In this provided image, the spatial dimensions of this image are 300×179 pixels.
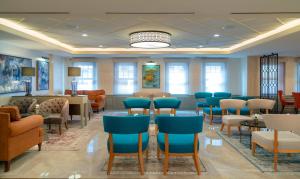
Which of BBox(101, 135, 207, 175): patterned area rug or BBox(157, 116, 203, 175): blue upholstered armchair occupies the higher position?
BBox(157, 116, 203, 175): blue upholstered armchair

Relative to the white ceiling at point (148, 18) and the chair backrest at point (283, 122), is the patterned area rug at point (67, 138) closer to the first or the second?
the white ceiling at point (148, 18)

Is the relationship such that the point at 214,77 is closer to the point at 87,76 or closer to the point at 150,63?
the point at 150,63

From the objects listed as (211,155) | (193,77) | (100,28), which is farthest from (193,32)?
(193,77)

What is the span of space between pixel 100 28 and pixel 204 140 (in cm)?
379

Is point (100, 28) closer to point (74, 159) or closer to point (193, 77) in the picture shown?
point (74, 159)

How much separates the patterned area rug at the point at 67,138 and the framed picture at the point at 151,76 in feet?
15.9

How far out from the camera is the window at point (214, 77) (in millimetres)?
11766

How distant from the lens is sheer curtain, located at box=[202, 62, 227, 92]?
1177 centimetres

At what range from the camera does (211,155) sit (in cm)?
470

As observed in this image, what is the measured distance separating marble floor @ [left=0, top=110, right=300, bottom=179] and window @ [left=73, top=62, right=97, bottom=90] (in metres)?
6.61

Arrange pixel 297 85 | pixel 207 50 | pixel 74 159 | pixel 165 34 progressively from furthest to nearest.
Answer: pixel 297 85 < pixel 207 50 < pixel 165 34 < pixel 74 159

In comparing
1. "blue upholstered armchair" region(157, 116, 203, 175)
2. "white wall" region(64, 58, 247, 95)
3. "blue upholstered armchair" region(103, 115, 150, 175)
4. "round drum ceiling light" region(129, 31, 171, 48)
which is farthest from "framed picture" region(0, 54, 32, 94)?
"blue upholstered armchair" region(157, 116, 203, 175)

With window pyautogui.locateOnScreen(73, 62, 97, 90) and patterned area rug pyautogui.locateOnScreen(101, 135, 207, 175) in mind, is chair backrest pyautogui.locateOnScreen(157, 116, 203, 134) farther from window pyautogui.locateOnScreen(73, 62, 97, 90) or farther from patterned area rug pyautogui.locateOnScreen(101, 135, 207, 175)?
window pyautogui.locateOnScreen(73, 62, 97, 90)

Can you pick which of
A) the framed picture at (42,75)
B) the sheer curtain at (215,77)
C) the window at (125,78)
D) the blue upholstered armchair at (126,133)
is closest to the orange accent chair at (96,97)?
the window at (125,78)
